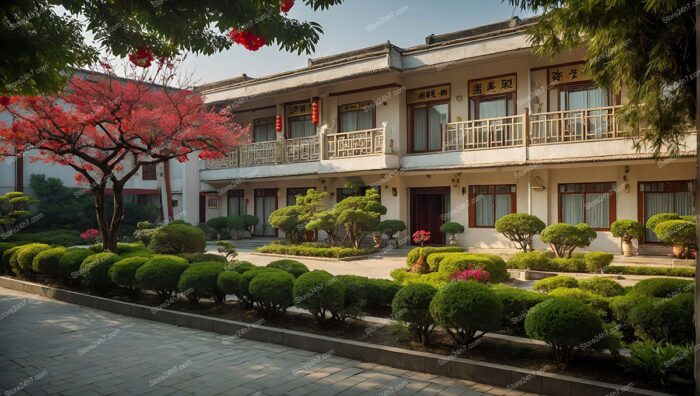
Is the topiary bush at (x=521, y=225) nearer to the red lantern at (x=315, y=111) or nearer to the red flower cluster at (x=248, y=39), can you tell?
the red lantern at (x=315, y=111)

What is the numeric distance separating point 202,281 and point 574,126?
1273 cm

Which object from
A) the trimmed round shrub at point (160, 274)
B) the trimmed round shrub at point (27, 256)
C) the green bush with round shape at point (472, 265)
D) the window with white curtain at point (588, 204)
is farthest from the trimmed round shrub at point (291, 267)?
the window with white curtain at point (588, 204)

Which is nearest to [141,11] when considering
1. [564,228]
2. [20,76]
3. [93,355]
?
[20,76]

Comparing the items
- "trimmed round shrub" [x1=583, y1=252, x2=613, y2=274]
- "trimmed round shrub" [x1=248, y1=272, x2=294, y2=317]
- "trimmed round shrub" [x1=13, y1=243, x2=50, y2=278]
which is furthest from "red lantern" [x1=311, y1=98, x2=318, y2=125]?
"trimmed round shrub" [x1=248, y1=272, x2=294, y2=317]

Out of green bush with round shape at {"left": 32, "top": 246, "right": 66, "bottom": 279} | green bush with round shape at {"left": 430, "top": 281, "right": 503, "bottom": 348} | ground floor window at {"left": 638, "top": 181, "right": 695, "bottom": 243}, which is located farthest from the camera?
ground floor window at {"left": 638, "top": 181, "right": 695, "bottom": 243}

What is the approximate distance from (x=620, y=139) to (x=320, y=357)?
12.3 metres

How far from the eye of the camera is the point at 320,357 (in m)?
5.96

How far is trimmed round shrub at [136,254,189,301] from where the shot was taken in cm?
812

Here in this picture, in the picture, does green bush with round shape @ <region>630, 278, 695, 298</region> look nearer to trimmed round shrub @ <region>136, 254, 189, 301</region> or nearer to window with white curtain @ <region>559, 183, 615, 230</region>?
trimmed round shrub @ <region>136, 254, 189, 301</region>

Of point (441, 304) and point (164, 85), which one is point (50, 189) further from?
point (441, 304)

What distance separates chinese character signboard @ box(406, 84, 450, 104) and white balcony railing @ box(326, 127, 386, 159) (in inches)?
81.2

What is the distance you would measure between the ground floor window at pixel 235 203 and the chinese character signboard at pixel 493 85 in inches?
532

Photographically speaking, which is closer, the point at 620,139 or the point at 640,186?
the point at 620,139

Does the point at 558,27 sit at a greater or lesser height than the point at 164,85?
lesser
